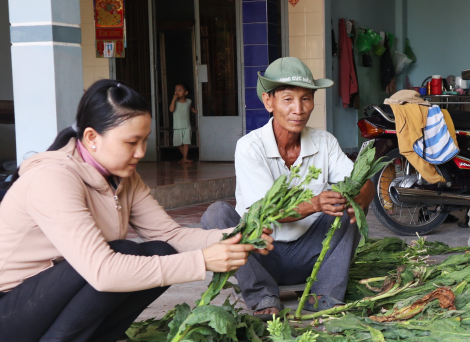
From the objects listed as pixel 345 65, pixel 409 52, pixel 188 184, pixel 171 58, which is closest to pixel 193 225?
pixel 188 184

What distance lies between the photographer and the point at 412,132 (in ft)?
14.9

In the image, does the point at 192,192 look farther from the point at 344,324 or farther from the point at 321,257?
the point at 344,324

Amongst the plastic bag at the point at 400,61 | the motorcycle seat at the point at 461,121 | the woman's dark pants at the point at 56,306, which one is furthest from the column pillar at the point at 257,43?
the woman's dark pants at the point at 56,306

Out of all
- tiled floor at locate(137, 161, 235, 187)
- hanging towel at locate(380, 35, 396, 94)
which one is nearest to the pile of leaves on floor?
tiled floor at locate(137, 161, 235, 187)

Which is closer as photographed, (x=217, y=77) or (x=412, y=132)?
(x=412, y=132)

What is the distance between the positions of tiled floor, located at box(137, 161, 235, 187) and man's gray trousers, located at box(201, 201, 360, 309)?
330 cm

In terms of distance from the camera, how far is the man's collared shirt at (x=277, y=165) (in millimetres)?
2756

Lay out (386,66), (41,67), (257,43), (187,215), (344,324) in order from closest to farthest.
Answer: (344,324) → (41,67) → (187,215) → (257,43) → (386,66)

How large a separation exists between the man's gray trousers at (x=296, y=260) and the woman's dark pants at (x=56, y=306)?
84cm

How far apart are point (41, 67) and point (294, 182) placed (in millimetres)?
1728

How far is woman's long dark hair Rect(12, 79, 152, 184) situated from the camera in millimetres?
1964

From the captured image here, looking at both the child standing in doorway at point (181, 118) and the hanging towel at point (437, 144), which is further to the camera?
the child standing in doorway at point (181, 118)

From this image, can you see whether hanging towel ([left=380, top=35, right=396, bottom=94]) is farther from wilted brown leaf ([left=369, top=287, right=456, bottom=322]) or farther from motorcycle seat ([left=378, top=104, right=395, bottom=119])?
wilted brown leaf ([left=369, top=287, right=456, bottom=322])

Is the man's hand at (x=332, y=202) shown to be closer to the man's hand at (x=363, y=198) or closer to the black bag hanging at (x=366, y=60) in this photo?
the man's hand at (x=363, y=198)
